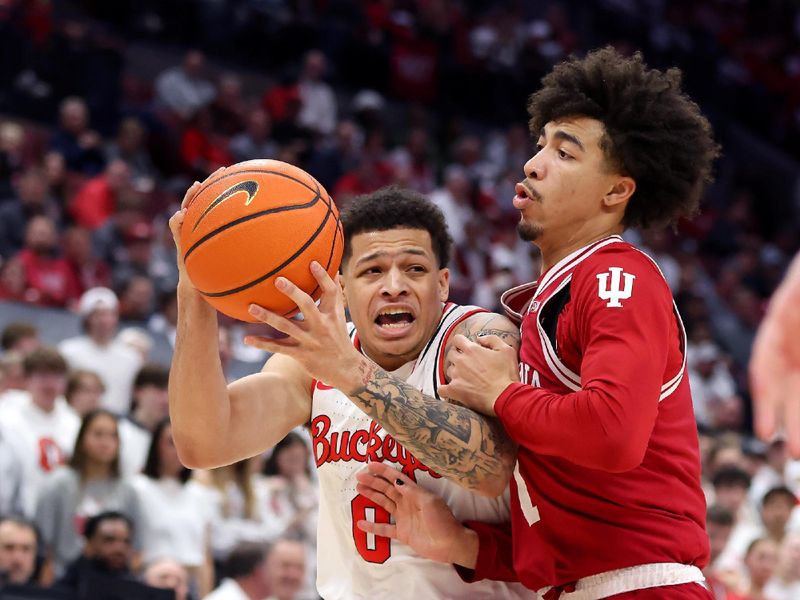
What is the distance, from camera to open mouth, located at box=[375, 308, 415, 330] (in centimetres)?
375

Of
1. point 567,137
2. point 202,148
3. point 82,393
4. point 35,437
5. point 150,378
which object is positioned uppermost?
point 202,148

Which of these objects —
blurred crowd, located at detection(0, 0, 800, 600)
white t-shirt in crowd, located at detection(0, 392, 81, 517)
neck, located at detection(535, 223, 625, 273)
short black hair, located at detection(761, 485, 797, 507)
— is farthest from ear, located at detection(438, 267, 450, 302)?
short black hair, located at detection(761, 485, 797, 507)

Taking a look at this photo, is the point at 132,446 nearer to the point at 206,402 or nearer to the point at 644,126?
the point at 206,402

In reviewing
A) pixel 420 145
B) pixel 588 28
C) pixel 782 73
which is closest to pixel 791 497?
pixel 420 145

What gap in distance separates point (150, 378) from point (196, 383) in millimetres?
4802

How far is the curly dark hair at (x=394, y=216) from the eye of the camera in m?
3.83

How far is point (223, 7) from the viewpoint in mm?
15367

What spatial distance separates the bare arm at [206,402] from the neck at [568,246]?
0.99 m

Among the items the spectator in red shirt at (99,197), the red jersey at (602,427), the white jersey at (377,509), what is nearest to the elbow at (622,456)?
the red jersey at (602,427)

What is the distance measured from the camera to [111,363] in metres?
8.91

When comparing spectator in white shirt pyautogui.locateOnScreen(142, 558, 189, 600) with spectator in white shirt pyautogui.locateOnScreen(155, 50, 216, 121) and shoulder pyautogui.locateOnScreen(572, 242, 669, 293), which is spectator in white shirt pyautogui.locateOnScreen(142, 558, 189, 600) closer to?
shoulder pyautogui.locateOnScreen(572, 242, 669, 293)

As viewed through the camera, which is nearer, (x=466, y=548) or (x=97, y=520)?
(x=466, y=548)

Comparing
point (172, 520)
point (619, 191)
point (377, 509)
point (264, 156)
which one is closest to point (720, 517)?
point (172, 520)

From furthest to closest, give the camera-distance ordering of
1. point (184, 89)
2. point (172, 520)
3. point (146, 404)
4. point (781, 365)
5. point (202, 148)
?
1. point (184, 89)
2. point (202, 148)
3. point (146, 404)
4. point (172, 520)
5. point (781, 365)
